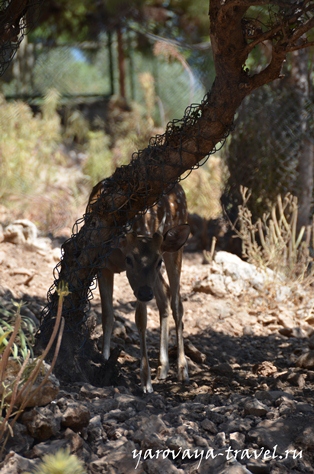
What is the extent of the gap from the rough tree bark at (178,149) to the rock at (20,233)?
334 cm

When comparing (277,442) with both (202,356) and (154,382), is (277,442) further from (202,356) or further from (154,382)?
(202,356)

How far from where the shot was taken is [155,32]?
49.0 ft

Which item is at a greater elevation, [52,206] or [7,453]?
[52,206]

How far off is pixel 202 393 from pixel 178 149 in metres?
1.84

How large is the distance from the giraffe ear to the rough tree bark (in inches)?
29.7

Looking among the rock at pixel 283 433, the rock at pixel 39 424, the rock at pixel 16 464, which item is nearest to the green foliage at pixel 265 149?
the rock at pixel 283 433

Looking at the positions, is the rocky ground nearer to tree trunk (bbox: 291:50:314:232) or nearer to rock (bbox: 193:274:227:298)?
rock (bbox: 193:274:227:298)

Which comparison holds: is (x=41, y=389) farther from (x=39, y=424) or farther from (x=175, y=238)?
(x=175, y=238)

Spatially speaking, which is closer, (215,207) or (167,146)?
(167,146)

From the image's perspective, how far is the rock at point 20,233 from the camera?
26.7 feet

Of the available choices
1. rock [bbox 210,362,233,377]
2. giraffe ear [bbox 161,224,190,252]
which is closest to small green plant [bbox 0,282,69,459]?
giraffe ear [bbox 161,224,190,252]

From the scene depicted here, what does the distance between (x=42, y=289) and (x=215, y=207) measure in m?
4.27

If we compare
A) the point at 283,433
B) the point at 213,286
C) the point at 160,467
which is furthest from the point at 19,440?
the point at 213,286

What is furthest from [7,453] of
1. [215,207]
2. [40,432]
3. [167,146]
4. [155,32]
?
[155,32]
